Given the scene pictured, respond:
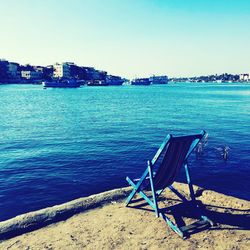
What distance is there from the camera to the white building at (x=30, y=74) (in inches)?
6767

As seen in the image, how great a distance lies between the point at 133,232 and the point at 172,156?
1828 millimetres

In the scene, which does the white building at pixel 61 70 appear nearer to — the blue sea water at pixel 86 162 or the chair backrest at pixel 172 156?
the blue sea water at pixel 86 162

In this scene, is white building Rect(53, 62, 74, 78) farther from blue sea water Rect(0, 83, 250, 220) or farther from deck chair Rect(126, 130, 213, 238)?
deck chair Rect(126, 130, 213, 238)

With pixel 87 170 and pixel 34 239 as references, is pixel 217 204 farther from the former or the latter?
pixel 87 170

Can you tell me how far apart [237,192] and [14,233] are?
8.69 meters

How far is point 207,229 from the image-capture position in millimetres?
6176

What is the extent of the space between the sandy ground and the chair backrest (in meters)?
0.80

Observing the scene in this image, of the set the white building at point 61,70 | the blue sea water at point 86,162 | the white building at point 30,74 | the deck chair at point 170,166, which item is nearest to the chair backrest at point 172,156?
the deck chair at point 170,166

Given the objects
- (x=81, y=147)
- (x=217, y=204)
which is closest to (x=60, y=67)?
(x=81, y=147)

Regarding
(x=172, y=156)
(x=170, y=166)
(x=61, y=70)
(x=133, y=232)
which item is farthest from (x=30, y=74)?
(x=133, y=232)

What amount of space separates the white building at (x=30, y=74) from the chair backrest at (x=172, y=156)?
176579mm

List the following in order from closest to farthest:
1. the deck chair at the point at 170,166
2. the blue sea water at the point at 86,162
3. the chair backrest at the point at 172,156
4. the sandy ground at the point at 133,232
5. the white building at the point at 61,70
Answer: the sandy ground at the point at 133,232, the deck chair at the point at 170,166, the chair backrest at the point at 172,156, the blue sea water at the point at 86,162, the white building at the point at 61,70

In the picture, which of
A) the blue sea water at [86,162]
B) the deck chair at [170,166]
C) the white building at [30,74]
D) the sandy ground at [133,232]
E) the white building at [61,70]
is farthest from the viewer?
the white building at [61,70]

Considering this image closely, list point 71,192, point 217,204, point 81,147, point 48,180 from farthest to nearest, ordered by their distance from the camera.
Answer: point 81,147, point 48,180, point 71,192, point 217,204
